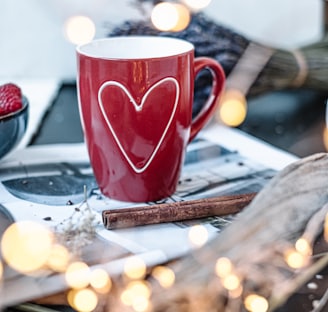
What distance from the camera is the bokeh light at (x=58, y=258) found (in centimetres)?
48

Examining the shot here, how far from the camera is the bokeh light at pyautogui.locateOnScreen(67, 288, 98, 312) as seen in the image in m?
0.44

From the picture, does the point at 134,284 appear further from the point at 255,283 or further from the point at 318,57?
the point at 318,57

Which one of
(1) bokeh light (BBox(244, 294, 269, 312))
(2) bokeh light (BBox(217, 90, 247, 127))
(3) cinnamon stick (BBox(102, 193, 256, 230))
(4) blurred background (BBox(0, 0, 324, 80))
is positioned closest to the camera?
(1) bokeh light (BBox(244, 294, 269, 312))

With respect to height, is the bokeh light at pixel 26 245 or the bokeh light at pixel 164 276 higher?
the bokeh light at pixel 164 276

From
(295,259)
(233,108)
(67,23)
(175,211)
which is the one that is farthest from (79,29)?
(295,259)

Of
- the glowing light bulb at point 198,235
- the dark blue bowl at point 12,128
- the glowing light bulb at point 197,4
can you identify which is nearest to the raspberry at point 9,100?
the dark blue bowl at point 12,128

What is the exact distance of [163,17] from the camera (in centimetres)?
92

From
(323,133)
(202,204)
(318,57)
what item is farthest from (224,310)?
(318,57)

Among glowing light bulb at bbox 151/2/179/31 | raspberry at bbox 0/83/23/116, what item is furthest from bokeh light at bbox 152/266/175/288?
glowing light bulb at bbox 151/2/179/31

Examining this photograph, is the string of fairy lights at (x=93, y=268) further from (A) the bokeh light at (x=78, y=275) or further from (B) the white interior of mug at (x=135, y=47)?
(B) the white interior of mug at (x=135, y=47)

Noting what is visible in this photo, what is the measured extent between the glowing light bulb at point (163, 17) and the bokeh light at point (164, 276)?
49 cm

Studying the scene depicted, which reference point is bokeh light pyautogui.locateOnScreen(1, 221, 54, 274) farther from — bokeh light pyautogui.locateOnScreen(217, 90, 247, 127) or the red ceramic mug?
bokeh light pyautogui.locateOnScreen(217, 90, 247, 127)

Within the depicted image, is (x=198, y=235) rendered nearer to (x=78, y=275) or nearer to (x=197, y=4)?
(x=78, y=275)

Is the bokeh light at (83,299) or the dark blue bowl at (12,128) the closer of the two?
the bokeh light at (83,299)
